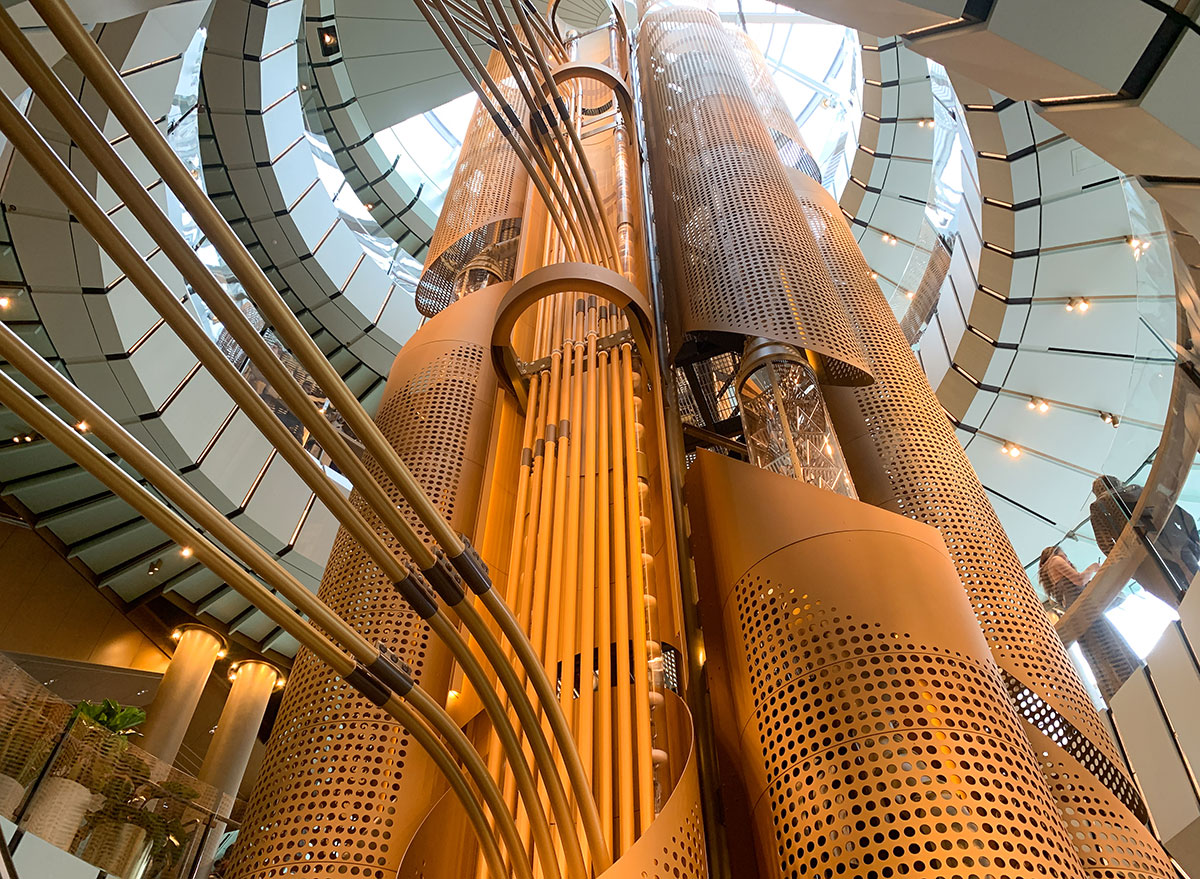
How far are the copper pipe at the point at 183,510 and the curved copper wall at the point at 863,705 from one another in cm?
99

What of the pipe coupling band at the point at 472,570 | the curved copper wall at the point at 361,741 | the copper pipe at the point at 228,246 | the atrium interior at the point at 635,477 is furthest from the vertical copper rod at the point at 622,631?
the curved copper wall at the point at 361,741

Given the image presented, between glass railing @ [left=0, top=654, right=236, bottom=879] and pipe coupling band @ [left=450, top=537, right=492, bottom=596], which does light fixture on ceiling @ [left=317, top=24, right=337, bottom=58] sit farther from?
pipe coupling band @ [left=450, top=537, right=492, bottom=596]

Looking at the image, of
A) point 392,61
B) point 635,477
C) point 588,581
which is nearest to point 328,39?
point 392,61

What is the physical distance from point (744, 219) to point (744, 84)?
411 centimetres

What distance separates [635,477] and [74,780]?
23.2ft

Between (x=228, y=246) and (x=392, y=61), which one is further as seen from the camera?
(x=392, y=61)

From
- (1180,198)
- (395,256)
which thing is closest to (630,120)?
(1180,198)

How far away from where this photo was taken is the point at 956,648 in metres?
2.70

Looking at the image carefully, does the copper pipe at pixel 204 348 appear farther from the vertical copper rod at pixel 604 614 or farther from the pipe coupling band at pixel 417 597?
the vertical copper rod at pixel 604 614

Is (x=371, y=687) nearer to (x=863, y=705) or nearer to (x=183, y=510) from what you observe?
(x=183, y=510)

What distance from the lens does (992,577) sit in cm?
413

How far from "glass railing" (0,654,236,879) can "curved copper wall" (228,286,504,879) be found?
460 cm

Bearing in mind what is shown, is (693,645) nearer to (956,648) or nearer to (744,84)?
(956,648)

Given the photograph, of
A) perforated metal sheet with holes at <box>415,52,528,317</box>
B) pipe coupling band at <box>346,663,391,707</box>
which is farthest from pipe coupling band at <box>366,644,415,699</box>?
perforated metal sheet with holes at <box>415,52,528,317</box>
